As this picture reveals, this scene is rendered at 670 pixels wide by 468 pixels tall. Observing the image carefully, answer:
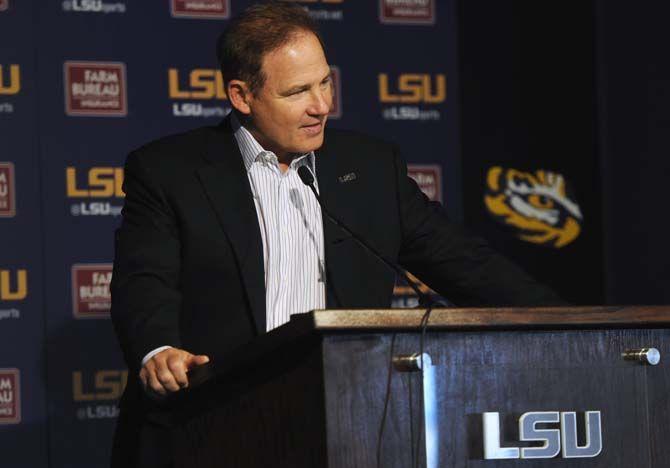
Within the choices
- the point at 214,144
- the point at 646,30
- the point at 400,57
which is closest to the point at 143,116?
the point at 400,57

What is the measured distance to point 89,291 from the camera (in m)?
4.40

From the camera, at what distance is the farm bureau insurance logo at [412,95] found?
4.83 metres

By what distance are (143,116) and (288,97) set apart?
68.8 inches

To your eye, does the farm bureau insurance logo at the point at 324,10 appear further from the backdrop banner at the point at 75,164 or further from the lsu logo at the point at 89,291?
the lsu logo at the point at 89,291

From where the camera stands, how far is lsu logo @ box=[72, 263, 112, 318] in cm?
439

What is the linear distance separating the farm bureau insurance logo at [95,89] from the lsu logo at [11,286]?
610mm

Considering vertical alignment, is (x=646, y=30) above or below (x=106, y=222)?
above

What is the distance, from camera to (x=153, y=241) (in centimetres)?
273

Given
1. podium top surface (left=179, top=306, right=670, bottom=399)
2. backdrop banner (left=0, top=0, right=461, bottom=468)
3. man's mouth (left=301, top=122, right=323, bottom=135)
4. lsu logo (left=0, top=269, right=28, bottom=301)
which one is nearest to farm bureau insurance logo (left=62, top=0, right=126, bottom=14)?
backdrop banner (left=0, top=0, right=461, bottom=468)

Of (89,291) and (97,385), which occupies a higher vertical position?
(89,291)

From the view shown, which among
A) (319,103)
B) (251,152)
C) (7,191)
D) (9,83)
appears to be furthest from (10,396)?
(319,103)

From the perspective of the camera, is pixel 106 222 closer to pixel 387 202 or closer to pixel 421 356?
pixel 387 202

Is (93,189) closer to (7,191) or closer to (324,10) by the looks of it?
(7,191)

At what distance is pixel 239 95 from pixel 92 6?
5.80 ft
